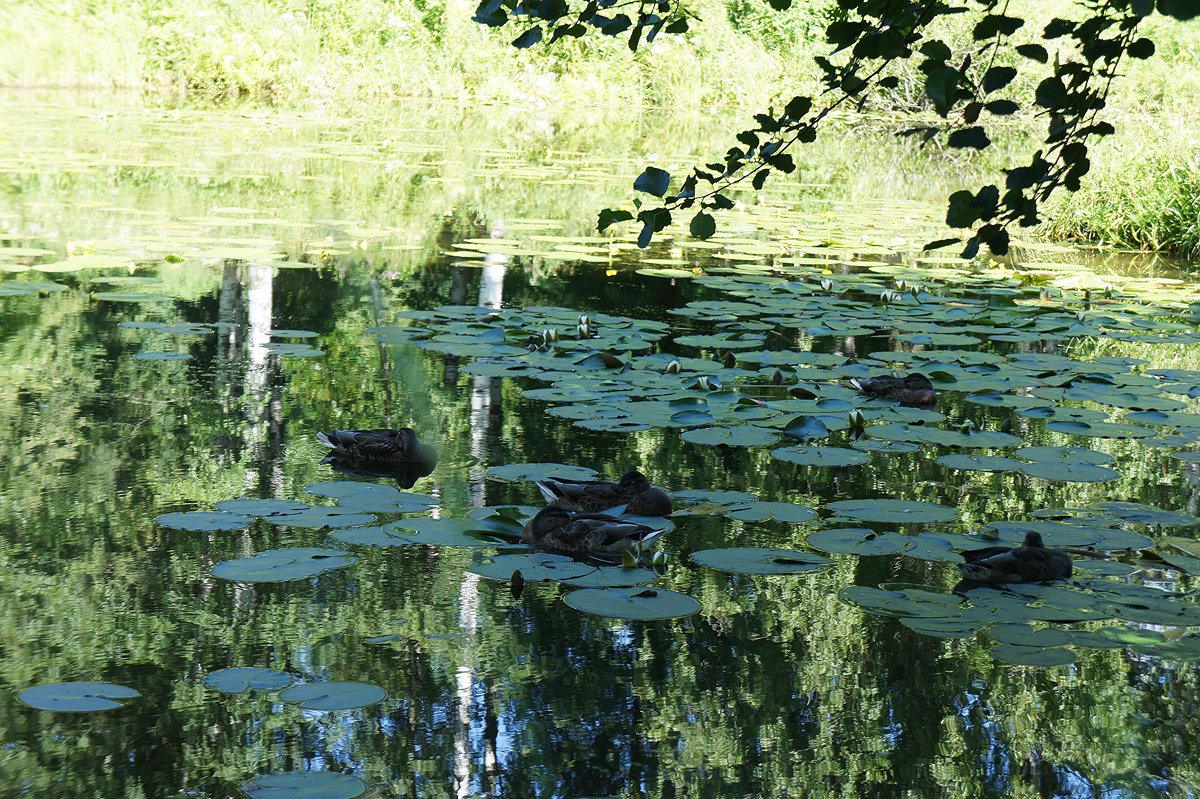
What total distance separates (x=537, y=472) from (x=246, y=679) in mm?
1721

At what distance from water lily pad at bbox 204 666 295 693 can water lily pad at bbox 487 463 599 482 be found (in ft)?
5.22

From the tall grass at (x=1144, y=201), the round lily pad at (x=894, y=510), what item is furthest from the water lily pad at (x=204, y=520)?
the tall grass at (x=1144, y=201)

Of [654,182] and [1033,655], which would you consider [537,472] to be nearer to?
[654,182]

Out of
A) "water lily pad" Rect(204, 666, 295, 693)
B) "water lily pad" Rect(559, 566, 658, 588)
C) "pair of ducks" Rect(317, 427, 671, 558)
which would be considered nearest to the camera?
"water lily pad" Rect(204, 666, 295, 693)

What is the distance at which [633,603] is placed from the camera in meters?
3.28

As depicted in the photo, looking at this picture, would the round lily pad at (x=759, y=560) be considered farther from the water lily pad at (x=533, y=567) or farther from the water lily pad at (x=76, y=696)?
the water lily pad at (x=76, y=696)

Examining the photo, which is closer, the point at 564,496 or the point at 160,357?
the point at 564,496

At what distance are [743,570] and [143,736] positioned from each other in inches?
65.8

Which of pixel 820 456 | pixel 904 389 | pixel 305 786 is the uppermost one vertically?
pixel 904 389

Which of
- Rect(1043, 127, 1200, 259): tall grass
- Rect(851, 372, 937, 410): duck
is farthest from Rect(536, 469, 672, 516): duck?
Rect(1043, 127, 1200, 259): tall grass

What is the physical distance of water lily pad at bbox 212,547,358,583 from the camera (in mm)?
3305

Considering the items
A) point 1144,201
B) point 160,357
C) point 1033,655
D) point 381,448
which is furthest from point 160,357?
point 1144,201

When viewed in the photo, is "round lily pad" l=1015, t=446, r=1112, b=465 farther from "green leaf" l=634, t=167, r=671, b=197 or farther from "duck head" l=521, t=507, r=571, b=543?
"green leaf" l=634, t=167, r=671, b=197

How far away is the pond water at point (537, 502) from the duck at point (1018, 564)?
6 centimetres
